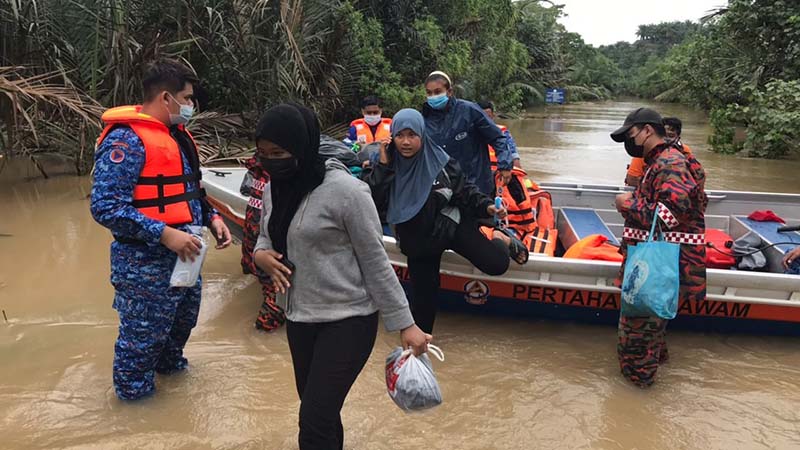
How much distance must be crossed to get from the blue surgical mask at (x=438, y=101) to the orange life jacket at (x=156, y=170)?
169cm

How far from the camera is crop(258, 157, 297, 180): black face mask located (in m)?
1.84

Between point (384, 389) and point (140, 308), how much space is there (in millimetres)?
1361

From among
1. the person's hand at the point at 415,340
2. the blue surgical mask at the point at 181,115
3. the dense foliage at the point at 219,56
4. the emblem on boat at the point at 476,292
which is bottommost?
the emblem on boat at the point at 476,292

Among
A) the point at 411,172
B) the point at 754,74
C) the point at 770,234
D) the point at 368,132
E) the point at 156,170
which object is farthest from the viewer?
the point at 754,74

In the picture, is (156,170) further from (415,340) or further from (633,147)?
(633,147)

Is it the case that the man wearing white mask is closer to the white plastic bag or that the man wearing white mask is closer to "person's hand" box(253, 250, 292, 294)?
the white plastic bag

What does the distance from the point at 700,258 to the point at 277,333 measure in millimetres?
2583

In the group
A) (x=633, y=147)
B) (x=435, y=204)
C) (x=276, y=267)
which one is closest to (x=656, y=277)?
(x=633, y=147)

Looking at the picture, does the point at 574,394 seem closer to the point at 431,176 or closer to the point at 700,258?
the point at 700,258

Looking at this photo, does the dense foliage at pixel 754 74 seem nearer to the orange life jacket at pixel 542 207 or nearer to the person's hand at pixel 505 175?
the orange life jacket at pixel 542 207

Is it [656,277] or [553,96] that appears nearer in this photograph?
[656,277]

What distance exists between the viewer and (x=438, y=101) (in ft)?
12.5

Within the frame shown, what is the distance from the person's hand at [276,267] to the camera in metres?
1.93

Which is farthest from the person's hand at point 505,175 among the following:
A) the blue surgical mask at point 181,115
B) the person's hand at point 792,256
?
the blue surgical mask at point 181,115
